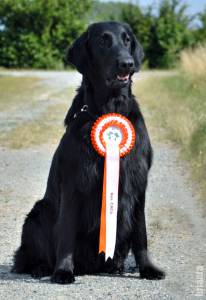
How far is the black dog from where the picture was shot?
4.66 metres

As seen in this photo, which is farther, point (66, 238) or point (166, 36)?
point (166, 36)

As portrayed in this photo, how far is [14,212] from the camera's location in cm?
718

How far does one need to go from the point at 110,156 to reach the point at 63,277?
82 centimetres

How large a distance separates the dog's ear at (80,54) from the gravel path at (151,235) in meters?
1.40

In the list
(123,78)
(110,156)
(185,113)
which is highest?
(123,78)

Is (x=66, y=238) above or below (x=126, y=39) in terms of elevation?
below

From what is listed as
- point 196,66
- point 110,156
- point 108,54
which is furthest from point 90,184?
point 196,66

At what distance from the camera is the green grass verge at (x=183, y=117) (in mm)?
9812

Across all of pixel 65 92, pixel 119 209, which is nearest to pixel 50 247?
pixel 119 209

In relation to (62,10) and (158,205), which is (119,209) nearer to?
(158,205)

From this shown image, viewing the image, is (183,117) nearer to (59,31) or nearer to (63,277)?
(63,277)

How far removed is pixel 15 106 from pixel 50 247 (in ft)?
46.9

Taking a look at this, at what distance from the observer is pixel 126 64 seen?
465cm

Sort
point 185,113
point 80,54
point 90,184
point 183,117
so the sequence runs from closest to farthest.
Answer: point 90,184
point 80,54
point 183,117
point 185,113
